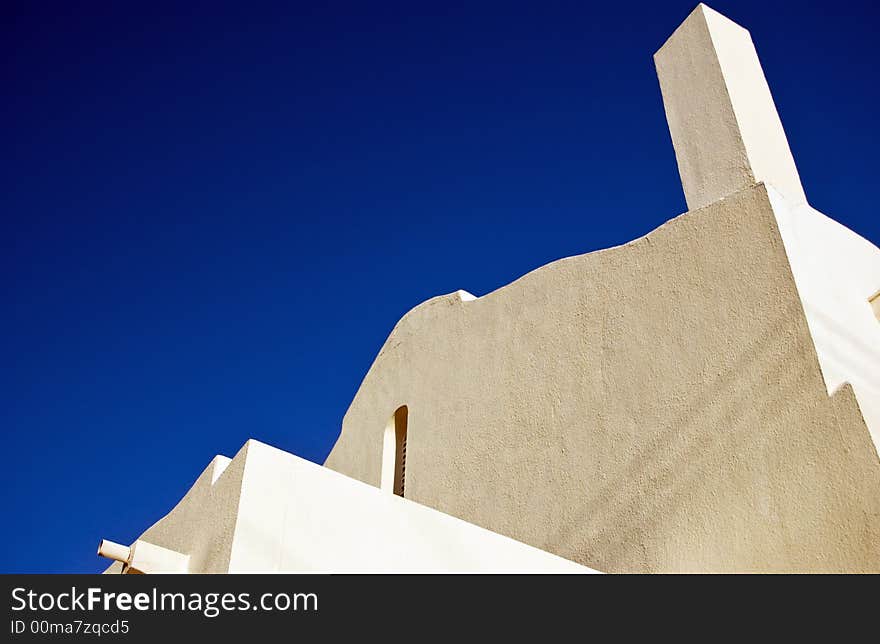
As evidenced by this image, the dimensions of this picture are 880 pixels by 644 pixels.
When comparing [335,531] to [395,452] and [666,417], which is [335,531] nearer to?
[666,417]

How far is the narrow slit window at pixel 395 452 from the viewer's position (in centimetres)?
990

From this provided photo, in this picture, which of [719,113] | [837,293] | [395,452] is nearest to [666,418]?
[837,293]

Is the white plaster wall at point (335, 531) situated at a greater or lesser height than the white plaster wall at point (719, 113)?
lesser

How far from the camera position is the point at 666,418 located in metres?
5.84

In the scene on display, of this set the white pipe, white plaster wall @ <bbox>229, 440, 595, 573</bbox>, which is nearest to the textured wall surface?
white plaster wall @ <bbox>229, 440, 595, 573</bbox>

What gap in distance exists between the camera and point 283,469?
4.28 meters

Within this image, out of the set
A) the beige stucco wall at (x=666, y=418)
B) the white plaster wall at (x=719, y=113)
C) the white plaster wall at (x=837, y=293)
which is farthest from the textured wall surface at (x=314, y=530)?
the white plaster wall at (x=719, y=113)

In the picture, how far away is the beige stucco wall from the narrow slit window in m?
1.35

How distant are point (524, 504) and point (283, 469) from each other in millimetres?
3260

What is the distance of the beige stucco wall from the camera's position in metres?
4.82

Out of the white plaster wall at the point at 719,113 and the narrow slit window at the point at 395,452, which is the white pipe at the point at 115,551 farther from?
the narrow slit window at the point at 395,452

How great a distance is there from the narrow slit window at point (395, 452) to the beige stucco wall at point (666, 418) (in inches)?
53.2

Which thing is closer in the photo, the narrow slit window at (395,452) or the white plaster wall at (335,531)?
the white plaster wall at (335,531)
